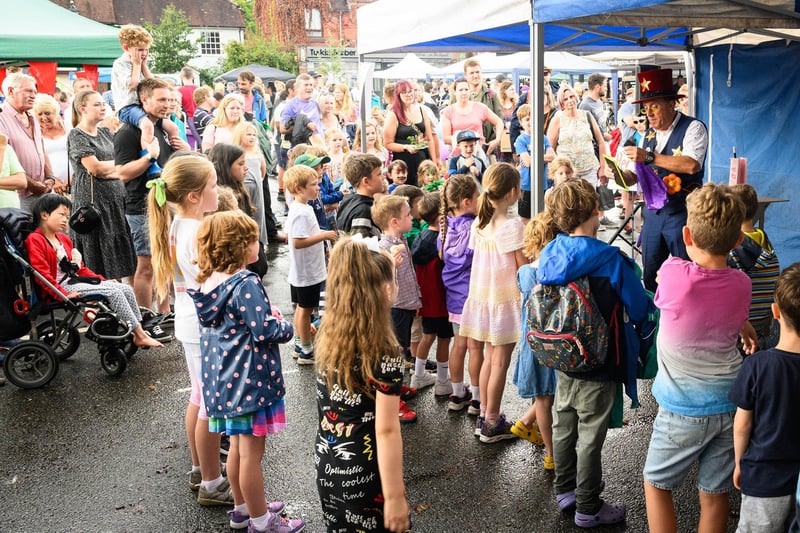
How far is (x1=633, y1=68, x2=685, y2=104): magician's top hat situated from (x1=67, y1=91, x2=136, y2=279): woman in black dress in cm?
458

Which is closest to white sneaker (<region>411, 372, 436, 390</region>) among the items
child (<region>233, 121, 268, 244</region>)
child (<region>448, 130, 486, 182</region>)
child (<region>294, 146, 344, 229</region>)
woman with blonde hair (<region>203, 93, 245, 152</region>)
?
child (<region>294, 146, 344, 229</region>)

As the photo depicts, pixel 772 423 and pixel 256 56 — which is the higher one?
pixel 256 56

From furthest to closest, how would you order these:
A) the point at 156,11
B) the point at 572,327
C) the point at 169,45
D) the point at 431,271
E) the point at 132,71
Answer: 1. the point at 156,11
2. the point at 169,45
3. the point at 132,71
4. the point at 431,271
5. the point at 572,327

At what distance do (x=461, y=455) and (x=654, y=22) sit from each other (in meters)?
3.82

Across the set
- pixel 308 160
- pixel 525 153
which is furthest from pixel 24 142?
pixel 525 153

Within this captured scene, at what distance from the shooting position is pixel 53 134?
332 inches

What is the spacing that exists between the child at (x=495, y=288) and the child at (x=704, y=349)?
1.35 meters

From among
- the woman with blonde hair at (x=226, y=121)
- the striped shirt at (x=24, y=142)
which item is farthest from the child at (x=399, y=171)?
the striped shirt at (x=24, y=142)

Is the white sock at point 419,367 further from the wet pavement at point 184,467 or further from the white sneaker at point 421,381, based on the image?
the wet pavement at point 184,467

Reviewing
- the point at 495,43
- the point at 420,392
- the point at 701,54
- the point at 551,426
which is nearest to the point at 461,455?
the point at 551,426

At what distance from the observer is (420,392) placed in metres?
5.48

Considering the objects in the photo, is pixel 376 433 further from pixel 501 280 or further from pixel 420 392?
pixel 420 392

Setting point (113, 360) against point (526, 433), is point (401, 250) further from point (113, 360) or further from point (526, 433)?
point (113, 360)

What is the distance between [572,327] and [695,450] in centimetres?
71
